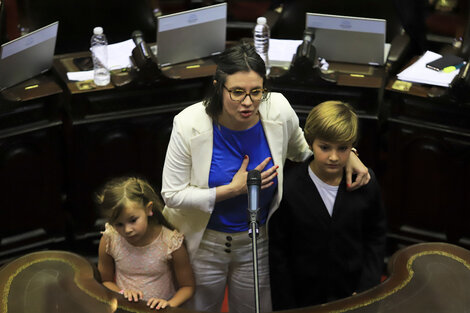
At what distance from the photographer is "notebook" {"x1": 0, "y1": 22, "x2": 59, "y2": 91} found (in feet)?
9.97

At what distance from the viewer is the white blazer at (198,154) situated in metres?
2.17

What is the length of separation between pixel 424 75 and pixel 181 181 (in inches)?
56.0

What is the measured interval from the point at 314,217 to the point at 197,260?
0.39 meters

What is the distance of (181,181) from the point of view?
2209 mm

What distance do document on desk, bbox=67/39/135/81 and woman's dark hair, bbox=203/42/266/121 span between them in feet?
3.86

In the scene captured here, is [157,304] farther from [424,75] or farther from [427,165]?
[424,75]

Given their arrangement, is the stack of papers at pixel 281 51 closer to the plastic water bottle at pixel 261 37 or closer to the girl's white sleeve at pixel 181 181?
the plastic water bottle at pixel 261 37

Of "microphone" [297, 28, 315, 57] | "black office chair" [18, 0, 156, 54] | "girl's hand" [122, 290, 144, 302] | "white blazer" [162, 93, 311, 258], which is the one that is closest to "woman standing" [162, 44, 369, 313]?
"white blazer" [162, 93, 311, 258]

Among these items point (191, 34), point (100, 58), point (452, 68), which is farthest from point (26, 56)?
point (452, 68)

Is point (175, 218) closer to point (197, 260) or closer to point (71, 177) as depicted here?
point (197, 260)

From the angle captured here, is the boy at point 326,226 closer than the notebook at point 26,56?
Yes

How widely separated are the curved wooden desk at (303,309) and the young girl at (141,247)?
175 mm

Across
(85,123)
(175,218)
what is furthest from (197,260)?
(85,123)

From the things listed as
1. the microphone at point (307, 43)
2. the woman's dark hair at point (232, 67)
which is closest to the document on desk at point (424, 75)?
the microphone at point (307, 43)
